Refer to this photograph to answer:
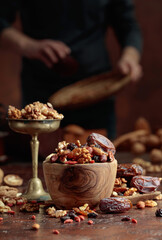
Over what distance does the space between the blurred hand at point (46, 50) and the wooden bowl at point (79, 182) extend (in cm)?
155

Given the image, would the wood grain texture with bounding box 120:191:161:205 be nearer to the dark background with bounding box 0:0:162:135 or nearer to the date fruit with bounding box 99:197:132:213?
the date fruit with bounding box 99:197:132:213

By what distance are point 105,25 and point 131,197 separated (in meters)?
1.94

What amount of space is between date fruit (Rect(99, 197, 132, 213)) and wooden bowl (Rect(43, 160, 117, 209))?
0.03m

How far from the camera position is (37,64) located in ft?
9.14

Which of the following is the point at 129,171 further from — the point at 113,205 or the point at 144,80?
the point at 144,80

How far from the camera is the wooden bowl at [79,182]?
1123mm

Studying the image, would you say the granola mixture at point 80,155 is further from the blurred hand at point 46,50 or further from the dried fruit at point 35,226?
the blurred hand at point 46,50

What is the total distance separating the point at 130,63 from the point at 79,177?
165cm

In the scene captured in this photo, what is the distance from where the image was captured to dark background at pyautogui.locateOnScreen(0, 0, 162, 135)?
12.9 feet

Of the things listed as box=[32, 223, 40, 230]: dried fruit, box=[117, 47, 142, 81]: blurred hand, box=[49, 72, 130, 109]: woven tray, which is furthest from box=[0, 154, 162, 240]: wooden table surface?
box=[117, 47, 142, 81]: blurred hand

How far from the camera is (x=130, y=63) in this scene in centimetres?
267

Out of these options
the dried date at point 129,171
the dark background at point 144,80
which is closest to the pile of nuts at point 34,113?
the dried date at point 129,171

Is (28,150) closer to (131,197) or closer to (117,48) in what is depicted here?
(131,197)

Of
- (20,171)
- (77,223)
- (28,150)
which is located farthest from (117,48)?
(77,223)
